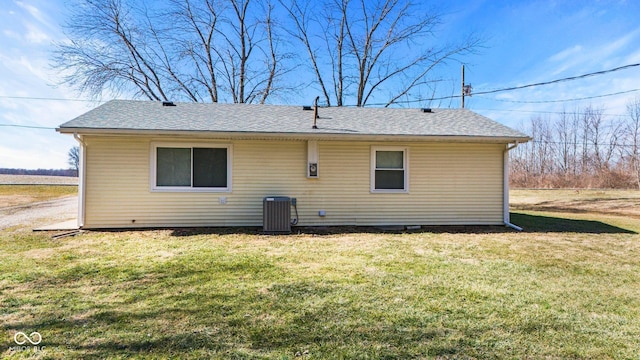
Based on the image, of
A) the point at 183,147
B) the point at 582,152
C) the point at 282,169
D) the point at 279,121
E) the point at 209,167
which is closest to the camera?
the point at 183,147

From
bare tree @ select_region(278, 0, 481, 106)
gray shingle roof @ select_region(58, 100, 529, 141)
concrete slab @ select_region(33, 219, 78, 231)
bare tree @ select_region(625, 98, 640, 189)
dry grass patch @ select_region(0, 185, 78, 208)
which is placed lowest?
concrete slab @ select_region(33, 219, 78, 231)

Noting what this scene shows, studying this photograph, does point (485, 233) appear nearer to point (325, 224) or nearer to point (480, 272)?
point (480, 272)

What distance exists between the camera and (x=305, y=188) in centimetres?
713

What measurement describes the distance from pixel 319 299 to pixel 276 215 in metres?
3.70

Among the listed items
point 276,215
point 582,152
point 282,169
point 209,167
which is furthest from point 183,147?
point 582,152

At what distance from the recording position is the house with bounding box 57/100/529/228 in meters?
6.55

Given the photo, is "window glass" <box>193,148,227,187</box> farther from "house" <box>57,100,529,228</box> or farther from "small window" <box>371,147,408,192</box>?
"small window" <box>371,147,408,192</box>

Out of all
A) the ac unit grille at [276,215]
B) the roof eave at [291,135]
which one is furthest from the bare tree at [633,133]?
the ac unit grille at [276,215]

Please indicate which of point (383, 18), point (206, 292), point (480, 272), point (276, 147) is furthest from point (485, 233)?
point (383, 18)

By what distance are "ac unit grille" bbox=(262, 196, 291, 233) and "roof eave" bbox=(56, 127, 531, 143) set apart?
4.91 ft

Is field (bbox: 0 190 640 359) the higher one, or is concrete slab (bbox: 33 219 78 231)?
concrete slab (bbox: 33 219 78 231)

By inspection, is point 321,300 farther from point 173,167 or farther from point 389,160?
point 173,167

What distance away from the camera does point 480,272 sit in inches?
153

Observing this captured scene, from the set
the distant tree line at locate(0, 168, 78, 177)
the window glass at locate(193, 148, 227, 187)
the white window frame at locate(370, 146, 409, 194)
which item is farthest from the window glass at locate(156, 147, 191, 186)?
the distant tree line at locate(0, 168, 78, 177)
